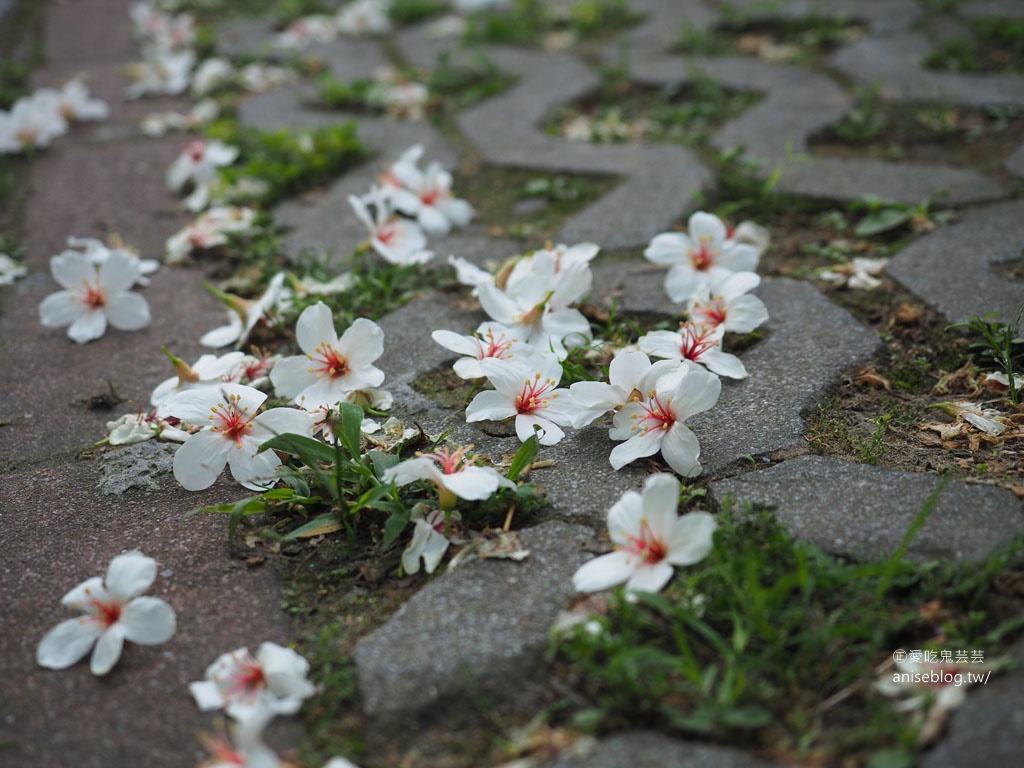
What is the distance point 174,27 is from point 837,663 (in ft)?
13.4

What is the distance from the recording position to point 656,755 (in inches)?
42.7

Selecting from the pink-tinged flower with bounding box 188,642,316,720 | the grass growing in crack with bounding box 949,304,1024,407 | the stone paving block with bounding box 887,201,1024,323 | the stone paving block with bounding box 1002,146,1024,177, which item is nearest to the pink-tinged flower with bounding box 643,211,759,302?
the stone paving block with bounding box 887,201,1024,323

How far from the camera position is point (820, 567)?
4.17 ft

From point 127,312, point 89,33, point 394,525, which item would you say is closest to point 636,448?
point 394,525

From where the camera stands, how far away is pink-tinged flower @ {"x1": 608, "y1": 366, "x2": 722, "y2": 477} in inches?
58.7

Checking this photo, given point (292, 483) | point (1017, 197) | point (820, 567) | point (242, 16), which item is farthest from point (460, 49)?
point (820, 567)

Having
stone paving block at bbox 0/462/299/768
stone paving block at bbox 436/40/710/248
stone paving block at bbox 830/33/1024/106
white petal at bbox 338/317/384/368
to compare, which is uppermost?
white petal at bbox 338/317/384/368

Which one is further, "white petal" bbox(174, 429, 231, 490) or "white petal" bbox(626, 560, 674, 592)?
"white petal" bbox(174, 429, 231, 490)

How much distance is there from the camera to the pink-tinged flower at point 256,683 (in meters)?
1.19

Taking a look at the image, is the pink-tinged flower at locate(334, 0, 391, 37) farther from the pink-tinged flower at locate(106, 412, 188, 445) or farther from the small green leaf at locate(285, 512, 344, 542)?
the small green leaf at locate(285, 512, 344, 542)

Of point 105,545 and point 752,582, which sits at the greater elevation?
point 752,582

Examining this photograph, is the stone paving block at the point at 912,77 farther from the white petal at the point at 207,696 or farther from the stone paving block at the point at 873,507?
the white petal at the point at 207,696

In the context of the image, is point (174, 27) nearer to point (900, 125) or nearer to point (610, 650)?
point (900, 125)

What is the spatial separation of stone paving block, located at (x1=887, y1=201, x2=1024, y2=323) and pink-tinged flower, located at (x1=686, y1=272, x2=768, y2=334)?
406 mm
